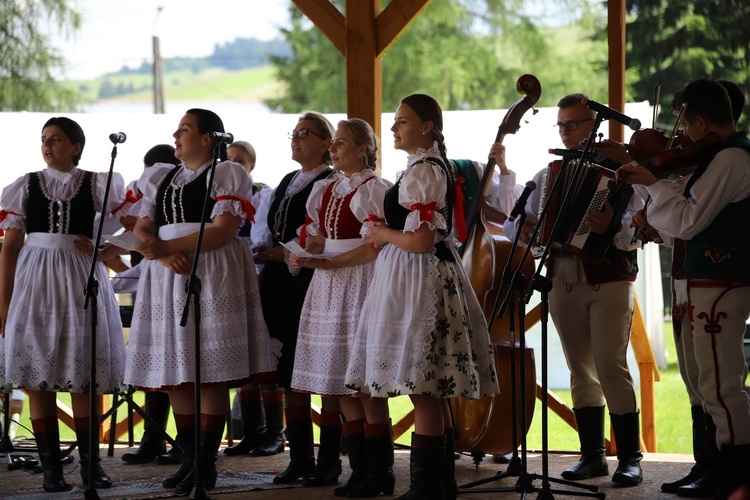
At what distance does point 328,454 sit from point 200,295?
877 millimetres

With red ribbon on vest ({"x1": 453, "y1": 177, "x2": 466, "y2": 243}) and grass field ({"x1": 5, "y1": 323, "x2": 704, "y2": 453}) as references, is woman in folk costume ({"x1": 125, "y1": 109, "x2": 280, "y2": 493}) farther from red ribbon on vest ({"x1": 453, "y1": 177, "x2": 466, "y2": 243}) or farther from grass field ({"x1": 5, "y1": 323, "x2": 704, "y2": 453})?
grass field ({"x1": 5, "y1": 323, "x2": 704, "y2": 453})

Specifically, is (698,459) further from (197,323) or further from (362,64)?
(362,64)

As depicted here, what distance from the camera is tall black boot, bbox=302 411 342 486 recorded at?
4352 millimetres

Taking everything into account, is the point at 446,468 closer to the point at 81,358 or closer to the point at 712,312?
the point at 712,312

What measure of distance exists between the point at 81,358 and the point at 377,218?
1467 mm

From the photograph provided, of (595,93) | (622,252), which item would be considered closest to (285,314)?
(622,252)

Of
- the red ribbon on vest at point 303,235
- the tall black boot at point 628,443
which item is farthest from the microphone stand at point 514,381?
the red ribbon on vest at point 303,235

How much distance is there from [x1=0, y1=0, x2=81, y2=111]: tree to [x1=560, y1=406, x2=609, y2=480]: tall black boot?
651 inches

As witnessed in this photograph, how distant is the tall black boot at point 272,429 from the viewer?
527 cm

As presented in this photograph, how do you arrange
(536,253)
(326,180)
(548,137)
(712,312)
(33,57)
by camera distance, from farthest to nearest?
1. (33,57)
2. (548,137)
3. (536,253)
4. (326,180)
5. (712,312)

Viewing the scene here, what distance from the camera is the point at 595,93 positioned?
854 inches

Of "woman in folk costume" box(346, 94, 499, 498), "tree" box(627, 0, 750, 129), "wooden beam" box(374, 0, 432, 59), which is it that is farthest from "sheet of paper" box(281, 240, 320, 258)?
"tree" box(627, 0, 750, 129)

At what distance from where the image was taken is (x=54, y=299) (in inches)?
175

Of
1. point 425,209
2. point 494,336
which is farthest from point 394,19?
point 425,209
